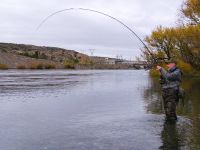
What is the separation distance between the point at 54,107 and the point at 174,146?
32.1 ft

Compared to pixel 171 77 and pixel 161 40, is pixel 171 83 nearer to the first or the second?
pixel 171 77

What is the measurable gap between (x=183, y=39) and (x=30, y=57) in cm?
11562

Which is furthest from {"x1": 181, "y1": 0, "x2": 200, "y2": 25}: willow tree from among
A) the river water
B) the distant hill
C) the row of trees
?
the distant hill

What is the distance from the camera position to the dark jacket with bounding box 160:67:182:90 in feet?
45.6

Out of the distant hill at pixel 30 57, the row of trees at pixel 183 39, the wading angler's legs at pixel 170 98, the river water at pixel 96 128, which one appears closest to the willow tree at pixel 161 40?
the row of trees at pixel 183 39

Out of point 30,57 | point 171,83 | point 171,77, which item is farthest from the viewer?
point 30,57

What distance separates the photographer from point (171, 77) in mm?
13906

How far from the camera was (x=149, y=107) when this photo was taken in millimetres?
19594

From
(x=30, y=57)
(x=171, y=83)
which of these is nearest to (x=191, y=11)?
(x=171, y=83)

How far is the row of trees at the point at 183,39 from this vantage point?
4256cm

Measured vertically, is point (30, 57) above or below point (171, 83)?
above

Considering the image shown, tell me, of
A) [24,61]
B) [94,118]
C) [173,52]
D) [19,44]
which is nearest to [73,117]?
[94,118]

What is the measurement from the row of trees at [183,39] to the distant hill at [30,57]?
72.9 m

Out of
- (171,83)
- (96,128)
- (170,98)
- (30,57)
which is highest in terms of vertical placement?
(30,57)
